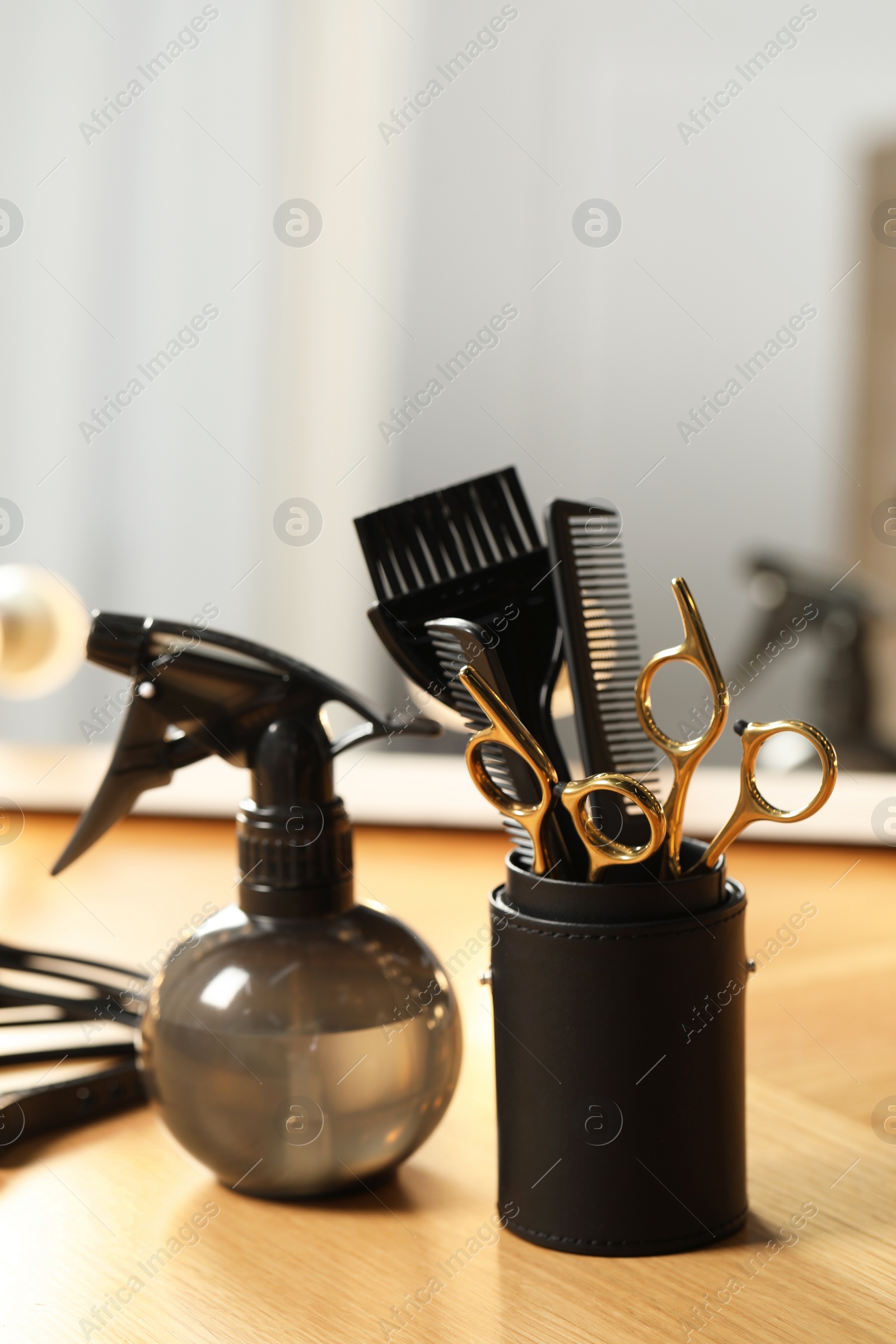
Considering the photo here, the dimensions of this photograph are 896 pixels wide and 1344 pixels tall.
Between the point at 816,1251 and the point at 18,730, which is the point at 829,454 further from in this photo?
the point at 816,1251

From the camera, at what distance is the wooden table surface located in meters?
0.37

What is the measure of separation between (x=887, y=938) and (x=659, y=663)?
0.44 meters

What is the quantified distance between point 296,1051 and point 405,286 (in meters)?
1.32

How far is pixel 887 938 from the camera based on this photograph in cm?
76

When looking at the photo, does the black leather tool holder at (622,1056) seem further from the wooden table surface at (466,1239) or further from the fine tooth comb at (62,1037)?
the fine tooth comb at (62,1037)

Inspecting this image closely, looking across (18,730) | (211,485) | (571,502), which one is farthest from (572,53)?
(571,502)

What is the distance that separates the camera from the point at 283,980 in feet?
1.40

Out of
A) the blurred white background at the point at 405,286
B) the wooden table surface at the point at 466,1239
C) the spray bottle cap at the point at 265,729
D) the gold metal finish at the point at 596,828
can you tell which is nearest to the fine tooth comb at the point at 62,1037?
the wooden table surface at the point at 466,1239

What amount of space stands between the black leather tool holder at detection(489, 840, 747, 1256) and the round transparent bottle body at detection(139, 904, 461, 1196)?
0.04 meters

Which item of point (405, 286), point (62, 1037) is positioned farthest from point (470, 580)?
point (405, 286)

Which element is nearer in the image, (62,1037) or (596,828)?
(596,828)

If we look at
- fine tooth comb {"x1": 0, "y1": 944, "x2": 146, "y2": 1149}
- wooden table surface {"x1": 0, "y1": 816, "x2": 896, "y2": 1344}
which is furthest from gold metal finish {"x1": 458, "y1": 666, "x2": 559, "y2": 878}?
fine tooth comb {"x1": 0, "y1": 944, "x2": 146, "y2": 1149}

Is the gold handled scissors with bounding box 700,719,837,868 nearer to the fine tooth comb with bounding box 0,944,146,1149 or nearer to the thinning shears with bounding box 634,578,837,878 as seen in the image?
the thinning shears with bounding box 634,578,837,878

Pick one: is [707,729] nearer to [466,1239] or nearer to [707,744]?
[707,744]
